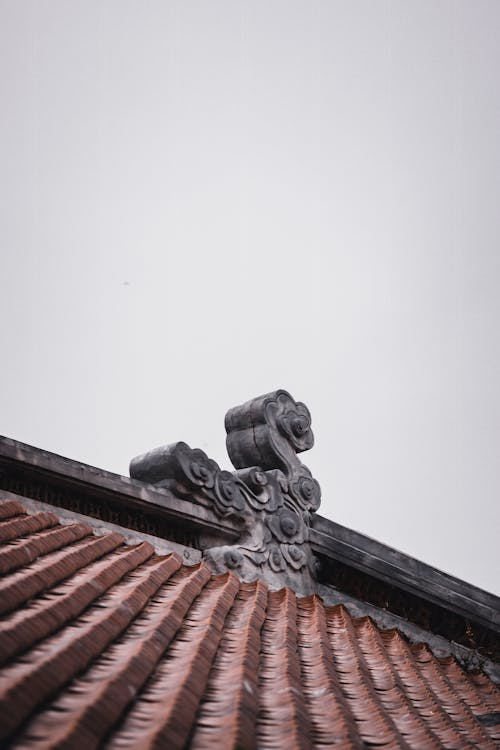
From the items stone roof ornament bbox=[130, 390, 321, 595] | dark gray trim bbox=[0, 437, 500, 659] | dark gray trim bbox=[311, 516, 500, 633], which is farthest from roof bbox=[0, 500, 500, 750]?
dark gray trim bbox=[311, 516, 500, 633]

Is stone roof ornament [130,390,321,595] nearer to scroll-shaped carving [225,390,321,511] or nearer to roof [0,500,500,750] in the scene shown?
scroll-shaped carving [225,390,321,511]

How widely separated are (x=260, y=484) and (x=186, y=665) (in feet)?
12.6

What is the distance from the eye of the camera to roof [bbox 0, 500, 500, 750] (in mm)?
2777

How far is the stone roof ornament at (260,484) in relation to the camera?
693 centimetres

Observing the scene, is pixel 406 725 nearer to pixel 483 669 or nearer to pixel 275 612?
pixel 275 612

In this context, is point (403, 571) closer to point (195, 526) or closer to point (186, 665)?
point (195, 526)

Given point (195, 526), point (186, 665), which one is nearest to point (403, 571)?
point (195, 526)

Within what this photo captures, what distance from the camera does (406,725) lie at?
13.4 ft

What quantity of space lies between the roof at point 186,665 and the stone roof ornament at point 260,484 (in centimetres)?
54

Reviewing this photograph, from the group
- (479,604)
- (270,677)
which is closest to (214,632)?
(270,677)

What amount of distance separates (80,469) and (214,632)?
2.06 metres

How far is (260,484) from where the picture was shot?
750 cm

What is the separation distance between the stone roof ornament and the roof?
0.54m

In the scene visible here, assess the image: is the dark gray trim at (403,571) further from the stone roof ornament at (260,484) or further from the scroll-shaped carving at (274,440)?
the scroll-shaped carving at (274,440)
